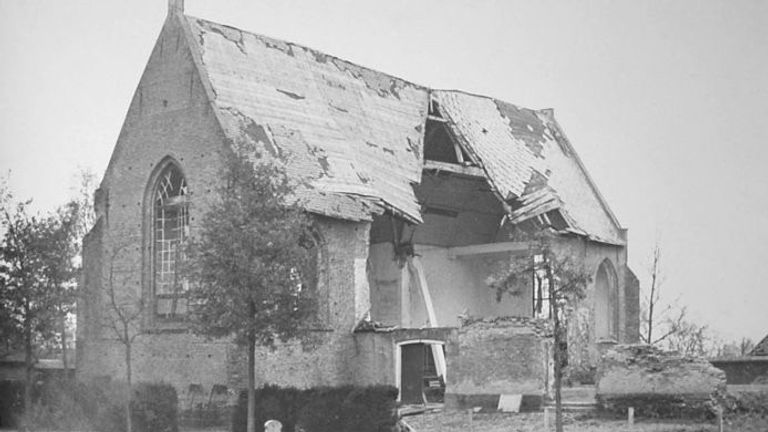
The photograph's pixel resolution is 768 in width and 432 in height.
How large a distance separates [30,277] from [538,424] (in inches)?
550

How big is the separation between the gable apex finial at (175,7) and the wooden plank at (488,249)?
16514 millimetres

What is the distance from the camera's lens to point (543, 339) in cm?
3472

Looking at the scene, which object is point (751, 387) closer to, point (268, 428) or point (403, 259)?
point (403, 259)

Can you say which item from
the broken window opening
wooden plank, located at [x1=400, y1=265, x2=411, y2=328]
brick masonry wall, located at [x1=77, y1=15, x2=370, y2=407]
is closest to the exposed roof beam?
the broken window opening

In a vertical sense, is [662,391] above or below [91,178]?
below

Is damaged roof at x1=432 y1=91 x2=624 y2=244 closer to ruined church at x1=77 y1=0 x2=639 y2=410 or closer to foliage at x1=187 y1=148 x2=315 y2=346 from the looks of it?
Result: ruined church at x1=77 y1=0 x2=639 y2=410

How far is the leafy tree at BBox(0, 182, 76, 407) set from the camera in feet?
103

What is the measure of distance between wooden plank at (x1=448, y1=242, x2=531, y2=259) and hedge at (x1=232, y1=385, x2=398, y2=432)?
1805 centimetres

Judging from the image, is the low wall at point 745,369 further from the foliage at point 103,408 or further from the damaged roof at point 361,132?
the foliage at point 103,408

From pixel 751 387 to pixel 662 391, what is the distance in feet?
17.2

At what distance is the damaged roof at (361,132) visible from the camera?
36.9 meters

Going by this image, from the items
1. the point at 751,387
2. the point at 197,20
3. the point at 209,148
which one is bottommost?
the point at 751,387

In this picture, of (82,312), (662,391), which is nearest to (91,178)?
(82,312)

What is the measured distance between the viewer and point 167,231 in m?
37.9
